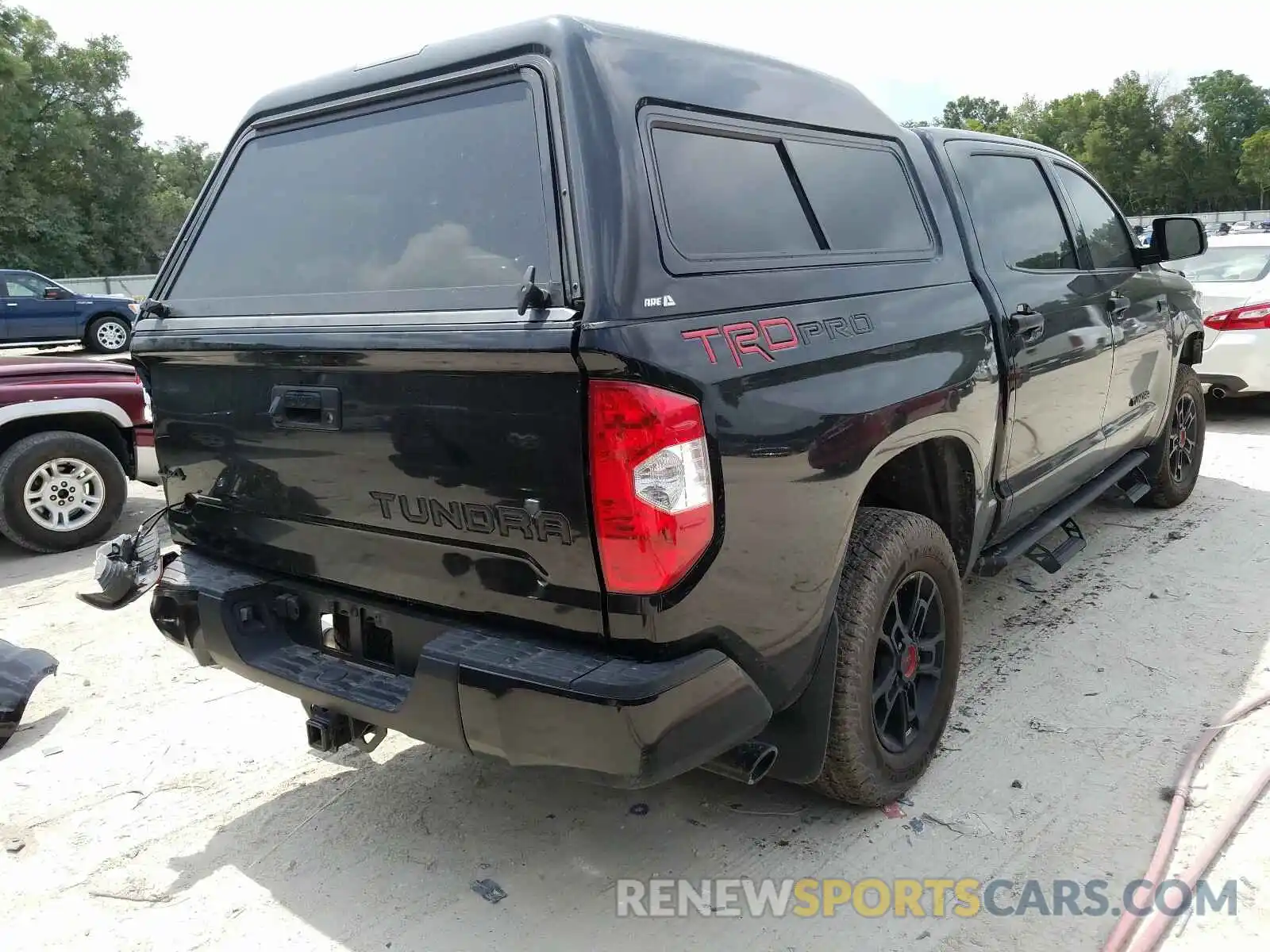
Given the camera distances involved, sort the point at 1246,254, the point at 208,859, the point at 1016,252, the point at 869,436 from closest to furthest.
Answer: the point at 869,436
the point at 208,859
the point at 1016,252
the point at 1246,254

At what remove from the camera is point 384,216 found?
252 centimetres

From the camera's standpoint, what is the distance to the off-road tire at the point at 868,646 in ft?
8.54

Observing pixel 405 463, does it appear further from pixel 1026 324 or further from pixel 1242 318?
pixel 1242 318

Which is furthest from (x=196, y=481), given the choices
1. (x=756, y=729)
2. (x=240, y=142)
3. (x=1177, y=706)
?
(x=1177, y=706)

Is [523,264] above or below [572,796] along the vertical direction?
above

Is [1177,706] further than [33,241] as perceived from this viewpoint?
No

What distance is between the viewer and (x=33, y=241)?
35938 millimetres

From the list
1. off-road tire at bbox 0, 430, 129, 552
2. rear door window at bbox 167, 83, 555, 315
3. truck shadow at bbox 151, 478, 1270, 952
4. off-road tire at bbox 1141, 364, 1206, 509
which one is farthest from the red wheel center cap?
off-road tire at bbox 0, 430, 129, 552

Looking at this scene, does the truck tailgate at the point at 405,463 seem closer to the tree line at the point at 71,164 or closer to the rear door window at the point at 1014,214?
the rear door window at the point at 1014,214

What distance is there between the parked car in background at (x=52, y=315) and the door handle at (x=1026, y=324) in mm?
16179

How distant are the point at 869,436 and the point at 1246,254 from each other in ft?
25.0

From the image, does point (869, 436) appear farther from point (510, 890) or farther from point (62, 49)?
point (62, 49)

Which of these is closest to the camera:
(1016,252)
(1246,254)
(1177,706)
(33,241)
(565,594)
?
(565,594)

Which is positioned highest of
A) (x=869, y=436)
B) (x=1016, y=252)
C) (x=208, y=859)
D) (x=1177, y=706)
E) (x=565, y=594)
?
(x=1016, y=252)
